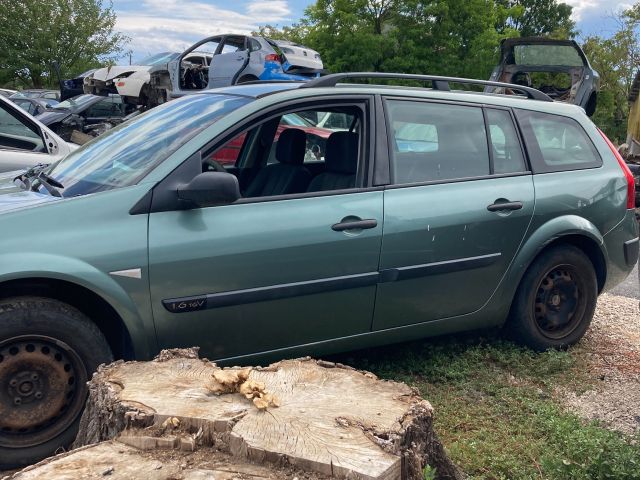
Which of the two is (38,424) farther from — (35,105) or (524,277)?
(35,105)

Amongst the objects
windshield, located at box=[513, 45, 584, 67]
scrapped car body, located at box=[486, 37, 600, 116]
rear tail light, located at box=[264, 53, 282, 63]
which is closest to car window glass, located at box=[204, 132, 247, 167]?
scrapped car body, located at box=[486, 37, 600, 116]

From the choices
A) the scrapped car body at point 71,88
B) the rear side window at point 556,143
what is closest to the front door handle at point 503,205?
the rear side window at point 556,143

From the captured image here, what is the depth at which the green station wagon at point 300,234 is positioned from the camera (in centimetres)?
315

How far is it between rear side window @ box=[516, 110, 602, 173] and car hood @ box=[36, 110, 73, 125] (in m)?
12.8

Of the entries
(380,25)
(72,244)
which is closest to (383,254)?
(72,244)

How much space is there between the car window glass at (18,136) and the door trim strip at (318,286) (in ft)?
12.1

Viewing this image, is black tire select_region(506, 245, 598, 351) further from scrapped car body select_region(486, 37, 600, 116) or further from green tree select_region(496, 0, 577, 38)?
green tree select_region(496, 0, 577, 38)

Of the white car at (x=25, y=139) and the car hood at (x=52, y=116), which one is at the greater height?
the white car at (x=25, y=139)

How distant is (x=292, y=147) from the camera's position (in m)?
4.63

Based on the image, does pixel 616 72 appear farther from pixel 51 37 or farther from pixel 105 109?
pixel 51 37

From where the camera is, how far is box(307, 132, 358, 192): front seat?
13.1 feet

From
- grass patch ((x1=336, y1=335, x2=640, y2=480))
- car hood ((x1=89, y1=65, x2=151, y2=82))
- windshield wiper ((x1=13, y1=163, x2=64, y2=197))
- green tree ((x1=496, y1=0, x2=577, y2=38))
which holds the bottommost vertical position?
grass patch ((x1=336, y1=335, x2=640, y2=480))

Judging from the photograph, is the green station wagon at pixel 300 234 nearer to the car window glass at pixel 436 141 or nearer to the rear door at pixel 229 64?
the car window glass at pixel 436 141

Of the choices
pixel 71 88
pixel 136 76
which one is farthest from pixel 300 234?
pixel 71 88
